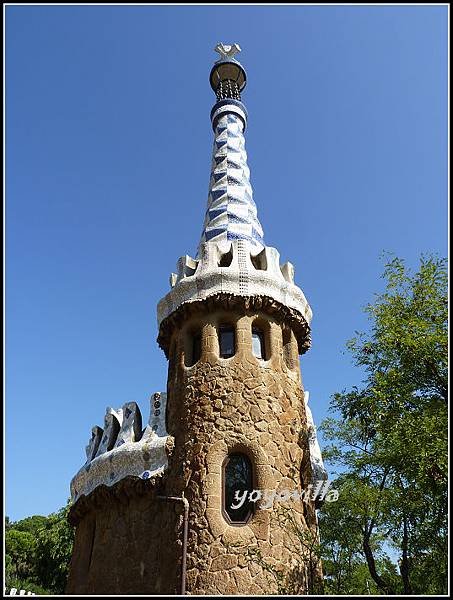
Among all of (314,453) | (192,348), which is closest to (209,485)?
(314,453)

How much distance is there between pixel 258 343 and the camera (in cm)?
875

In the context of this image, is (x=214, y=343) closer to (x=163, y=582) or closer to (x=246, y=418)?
(x=246, y=418)

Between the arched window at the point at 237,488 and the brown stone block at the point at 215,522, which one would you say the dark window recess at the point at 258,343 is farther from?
the brown stone block at the point at 215,522

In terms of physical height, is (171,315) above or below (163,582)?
above

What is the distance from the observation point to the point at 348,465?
947 centimetres

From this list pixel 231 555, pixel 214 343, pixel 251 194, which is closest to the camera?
pixel 231 555

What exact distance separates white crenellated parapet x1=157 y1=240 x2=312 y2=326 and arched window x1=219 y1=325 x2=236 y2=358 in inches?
22.6

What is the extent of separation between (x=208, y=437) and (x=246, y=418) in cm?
59

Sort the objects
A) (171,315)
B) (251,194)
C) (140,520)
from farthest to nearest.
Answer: (251,194) < (171,315) < (140,520)

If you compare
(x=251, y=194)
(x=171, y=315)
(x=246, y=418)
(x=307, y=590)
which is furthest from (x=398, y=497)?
(x=251, y=194)

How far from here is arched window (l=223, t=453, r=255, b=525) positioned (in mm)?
7215

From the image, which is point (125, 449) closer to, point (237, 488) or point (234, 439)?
point (234, 439)

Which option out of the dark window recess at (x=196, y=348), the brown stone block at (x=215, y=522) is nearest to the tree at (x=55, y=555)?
the dark window recess at (x=196, y=348)

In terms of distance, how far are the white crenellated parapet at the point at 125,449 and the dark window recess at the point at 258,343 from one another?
5.16 ft
